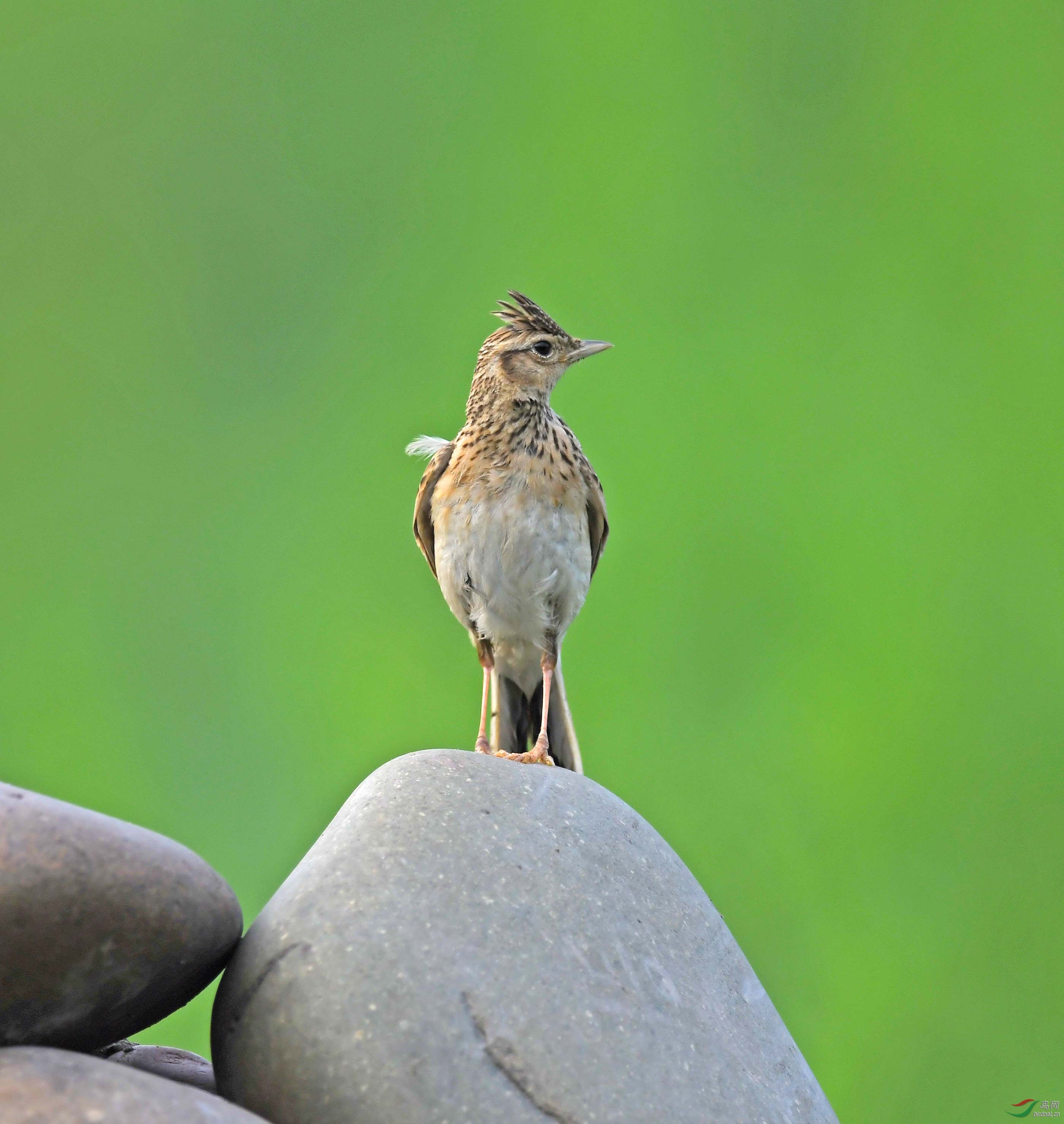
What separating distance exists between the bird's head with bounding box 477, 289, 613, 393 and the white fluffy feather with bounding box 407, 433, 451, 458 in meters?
0.33

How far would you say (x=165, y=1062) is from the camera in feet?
9.03

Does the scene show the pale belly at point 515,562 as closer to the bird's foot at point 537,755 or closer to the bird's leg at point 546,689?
the bird's leg at point 546,689

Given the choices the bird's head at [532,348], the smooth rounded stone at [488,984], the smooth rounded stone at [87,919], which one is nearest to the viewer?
the smooth rounded stone at [87,919]

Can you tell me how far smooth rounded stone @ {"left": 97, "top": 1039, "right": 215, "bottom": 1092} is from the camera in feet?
8.62

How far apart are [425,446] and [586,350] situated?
2.19 feet

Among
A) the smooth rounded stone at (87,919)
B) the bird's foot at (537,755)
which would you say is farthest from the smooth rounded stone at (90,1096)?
the bird's foot at (537,755)

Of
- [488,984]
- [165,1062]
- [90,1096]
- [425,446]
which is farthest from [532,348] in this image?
[90,1096]

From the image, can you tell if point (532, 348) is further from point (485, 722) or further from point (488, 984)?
point (488, 984)

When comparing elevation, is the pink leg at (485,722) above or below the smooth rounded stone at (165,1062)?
above

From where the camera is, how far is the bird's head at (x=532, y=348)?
3896 millimetres

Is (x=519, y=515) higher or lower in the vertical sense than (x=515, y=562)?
higher

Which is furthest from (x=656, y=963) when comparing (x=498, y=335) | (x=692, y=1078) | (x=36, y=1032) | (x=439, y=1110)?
(x=498, y=335)

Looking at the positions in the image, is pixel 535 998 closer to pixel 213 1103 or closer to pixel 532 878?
pixel 532 878

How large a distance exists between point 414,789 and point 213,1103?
2.72 feet
